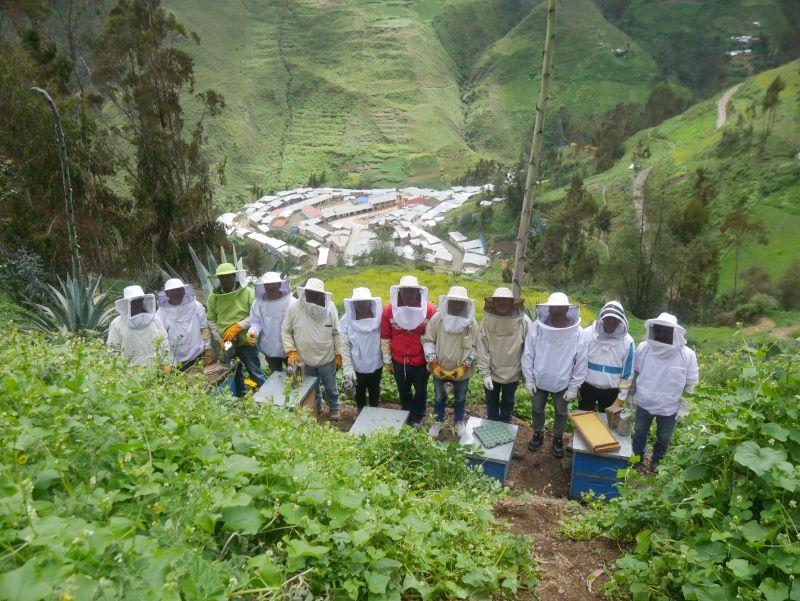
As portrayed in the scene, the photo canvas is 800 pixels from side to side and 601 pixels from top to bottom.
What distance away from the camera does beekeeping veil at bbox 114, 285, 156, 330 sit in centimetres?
623

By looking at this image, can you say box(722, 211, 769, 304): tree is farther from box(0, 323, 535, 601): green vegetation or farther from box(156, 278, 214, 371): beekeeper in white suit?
box(0, 323, 535, 601): green vegetation

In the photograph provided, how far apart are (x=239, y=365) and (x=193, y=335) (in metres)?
0.80

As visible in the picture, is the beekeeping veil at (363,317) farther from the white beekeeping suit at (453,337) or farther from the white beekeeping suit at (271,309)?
the white beekeeping suit at (271,309)

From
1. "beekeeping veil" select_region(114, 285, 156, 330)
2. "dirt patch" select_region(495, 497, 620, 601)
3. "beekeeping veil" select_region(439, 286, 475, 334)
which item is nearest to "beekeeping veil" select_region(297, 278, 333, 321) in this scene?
"beekeeping veil" select_region(439, 286, 475, 334)

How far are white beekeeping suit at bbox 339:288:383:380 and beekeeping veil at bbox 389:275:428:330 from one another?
0.86 ft

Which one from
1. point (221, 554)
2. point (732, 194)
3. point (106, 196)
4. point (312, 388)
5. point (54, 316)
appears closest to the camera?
point (221, 554)

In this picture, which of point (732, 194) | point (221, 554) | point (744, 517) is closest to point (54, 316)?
point (221, 554)

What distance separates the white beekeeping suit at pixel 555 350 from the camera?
591 centimetres

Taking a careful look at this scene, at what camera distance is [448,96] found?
88750 millimetres

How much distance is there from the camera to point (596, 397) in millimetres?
6355

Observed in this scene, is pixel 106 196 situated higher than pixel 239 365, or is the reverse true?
pixel 106 196

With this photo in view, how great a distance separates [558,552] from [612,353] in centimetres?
270

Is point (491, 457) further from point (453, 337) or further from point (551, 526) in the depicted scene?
point (453, 337)

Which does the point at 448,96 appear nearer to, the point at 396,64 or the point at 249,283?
the point at 396,64
